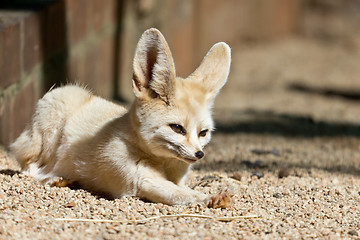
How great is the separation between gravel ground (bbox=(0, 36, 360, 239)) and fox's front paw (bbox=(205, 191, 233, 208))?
0.04m

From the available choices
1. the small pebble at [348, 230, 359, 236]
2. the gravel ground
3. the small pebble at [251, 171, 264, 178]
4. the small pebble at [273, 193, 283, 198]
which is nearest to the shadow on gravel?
the gravel ground

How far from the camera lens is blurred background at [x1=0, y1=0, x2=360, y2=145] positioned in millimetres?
5059

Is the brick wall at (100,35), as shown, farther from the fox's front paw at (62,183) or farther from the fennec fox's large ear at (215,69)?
the fennec fox's large ear at (215,69)

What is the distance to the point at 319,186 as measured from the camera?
4180 mm

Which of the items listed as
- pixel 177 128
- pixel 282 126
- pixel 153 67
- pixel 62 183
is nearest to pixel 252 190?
pixel 177 128

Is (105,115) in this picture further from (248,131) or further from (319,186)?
(248,131)

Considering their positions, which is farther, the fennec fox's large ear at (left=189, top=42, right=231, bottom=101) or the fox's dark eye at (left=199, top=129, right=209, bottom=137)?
the fennec fox's large ear at (left=189, top=42, right=231, bottom=101)

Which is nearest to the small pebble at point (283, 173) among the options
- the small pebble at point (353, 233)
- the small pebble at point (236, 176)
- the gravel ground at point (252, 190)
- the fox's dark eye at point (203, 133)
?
the gravel ground at point (252, 190)

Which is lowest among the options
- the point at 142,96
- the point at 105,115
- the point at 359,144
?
the point at 359,144

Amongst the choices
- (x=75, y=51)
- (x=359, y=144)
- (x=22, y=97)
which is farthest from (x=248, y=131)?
(x=22, y=97)

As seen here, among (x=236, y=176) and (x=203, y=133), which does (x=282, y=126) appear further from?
(x=203, y=133)

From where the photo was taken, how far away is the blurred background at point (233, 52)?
5059 millimetres

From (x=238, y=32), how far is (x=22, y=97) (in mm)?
7366

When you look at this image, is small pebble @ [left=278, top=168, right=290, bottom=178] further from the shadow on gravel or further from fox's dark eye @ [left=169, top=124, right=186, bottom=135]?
the shadow on gravel
